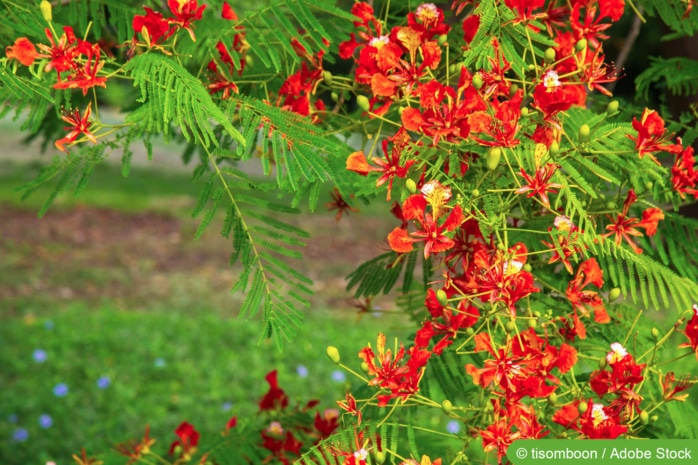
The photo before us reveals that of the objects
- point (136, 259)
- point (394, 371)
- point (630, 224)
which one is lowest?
point (136, 259)

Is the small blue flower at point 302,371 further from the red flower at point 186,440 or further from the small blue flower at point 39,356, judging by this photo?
the red flower at point 186,440

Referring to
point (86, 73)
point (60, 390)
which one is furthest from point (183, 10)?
point (60, 390)

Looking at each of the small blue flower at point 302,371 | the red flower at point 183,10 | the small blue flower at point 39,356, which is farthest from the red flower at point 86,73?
the small blue flower at point 39,356

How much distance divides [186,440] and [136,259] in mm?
5806

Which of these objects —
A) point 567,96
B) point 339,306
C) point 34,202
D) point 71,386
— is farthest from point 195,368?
point 34,202

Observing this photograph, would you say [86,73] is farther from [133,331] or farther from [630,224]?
[133,331]

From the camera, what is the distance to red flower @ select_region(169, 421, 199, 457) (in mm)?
1926

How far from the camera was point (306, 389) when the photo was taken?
4.78 metres

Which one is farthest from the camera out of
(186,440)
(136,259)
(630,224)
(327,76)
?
(136,259)

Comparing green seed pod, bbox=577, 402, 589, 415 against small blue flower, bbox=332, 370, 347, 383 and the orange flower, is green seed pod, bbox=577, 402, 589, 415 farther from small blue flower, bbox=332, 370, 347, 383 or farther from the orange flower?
small blue flower, bbox=332, 370, 347, 383

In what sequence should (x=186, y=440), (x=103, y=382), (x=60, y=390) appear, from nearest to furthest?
(x=186, y=440), (x=60, y=390), (x=103, y=382)

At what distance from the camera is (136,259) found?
7535 millimetres

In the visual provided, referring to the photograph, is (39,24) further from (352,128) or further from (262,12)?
(352,128)

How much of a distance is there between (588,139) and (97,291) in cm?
605
